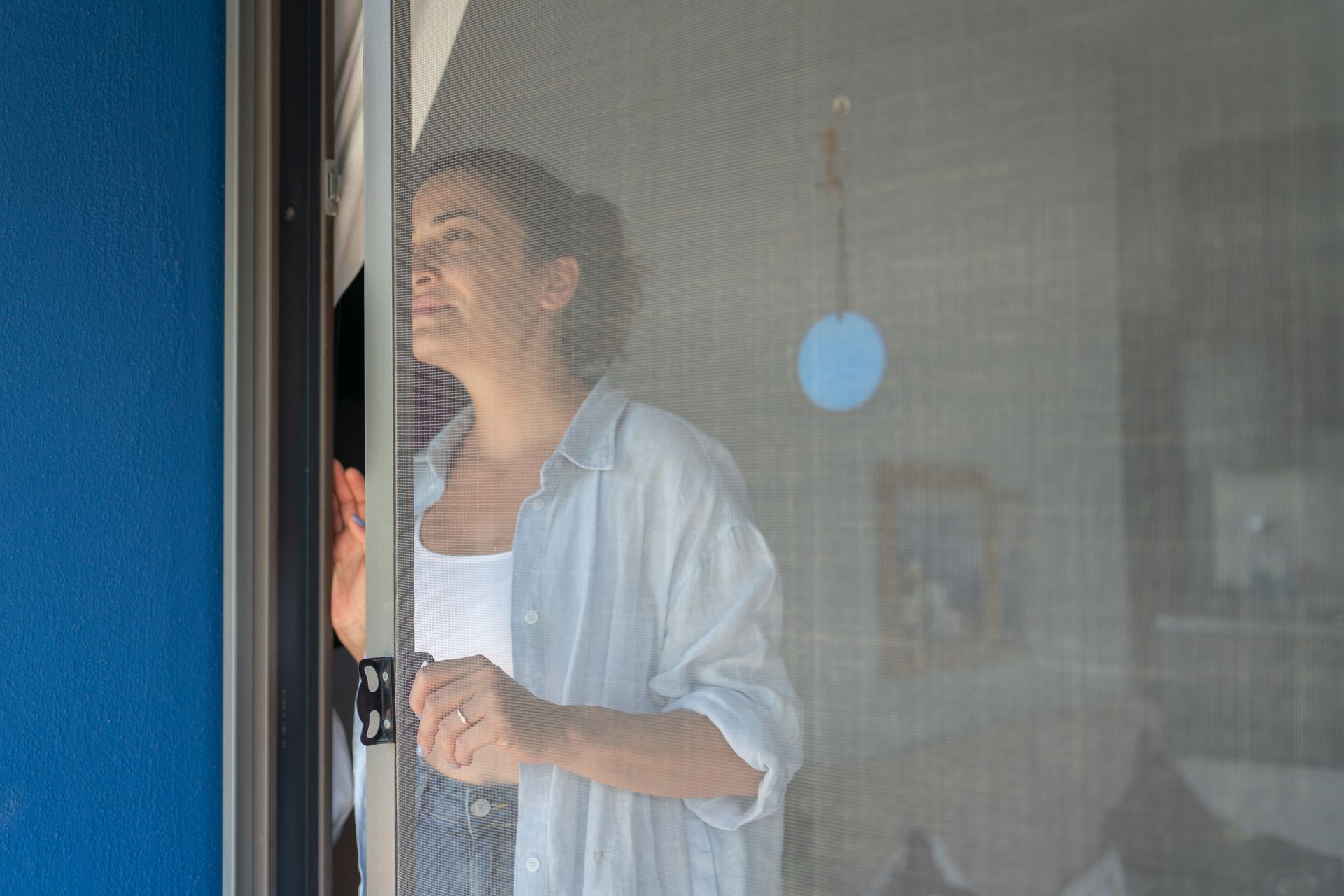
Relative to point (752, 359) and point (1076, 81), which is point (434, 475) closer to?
point (752, 359)

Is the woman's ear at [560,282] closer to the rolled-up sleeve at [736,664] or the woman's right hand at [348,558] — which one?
the rolled-up sleeve at [736,664]

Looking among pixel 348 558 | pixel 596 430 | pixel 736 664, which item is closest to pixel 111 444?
pixel 348 558

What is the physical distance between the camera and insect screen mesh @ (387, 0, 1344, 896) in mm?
470

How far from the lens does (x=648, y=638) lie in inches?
31.1

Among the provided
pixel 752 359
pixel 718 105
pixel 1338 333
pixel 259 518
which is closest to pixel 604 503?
pixel 752 359

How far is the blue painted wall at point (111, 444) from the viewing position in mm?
1229

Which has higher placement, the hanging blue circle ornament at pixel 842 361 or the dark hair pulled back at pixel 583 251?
the dark hair pulled back at pixel 583 251

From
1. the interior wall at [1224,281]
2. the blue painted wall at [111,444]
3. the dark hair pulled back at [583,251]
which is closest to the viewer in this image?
the interior wall at [1224,281]

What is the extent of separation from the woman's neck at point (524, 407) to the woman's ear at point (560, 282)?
51 millimetres

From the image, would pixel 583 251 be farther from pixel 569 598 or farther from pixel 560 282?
pixel 569 598

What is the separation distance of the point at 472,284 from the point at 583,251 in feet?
0.62

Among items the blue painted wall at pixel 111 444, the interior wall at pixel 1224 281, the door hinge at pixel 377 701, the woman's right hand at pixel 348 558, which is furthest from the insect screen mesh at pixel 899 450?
the blue painted wall at pixel 111 444

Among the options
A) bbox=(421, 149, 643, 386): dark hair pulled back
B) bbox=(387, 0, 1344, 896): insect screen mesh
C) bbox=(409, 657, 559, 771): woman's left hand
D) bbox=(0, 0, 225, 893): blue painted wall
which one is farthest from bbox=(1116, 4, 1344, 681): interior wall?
bbox=(0, 0, 225, 893): blue painted wall

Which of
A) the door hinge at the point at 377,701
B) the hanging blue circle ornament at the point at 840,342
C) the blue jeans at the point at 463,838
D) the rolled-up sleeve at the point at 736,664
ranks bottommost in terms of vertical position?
the blue jeans at the point at 463,838
